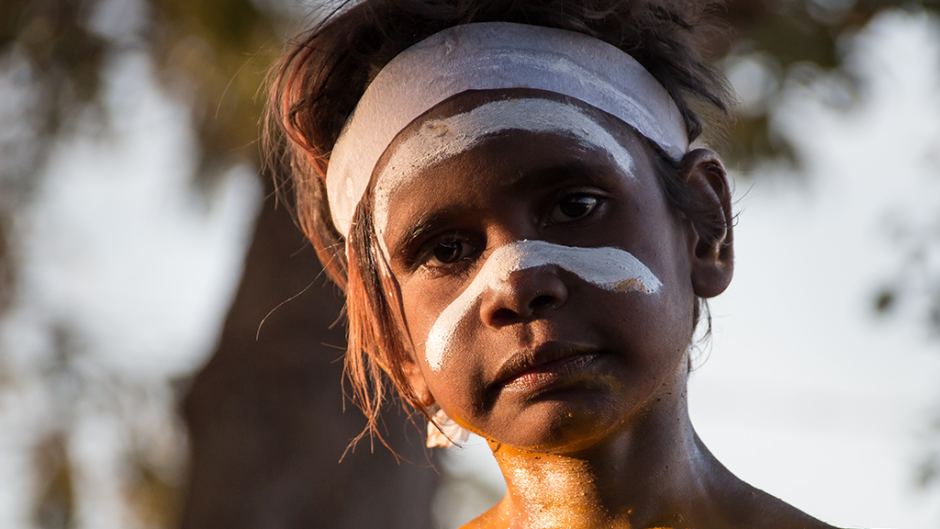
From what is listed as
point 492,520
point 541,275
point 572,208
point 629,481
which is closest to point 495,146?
point 572,208

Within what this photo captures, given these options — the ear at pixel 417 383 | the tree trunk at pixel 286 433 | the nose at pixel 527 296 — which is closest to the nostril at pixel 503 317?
the nose at pixel 527 296

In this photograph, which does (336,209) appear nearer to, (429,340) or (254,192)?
(429,340)

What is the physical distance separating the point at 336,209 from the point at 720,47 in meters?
3.81

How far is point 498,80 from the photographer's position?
9.21 feet

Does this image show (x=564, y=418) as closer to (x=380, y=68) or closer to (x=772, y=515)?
(x=772, y=515)

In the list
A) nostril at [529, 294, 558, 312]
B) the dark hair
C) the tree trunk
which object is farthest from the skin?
the tree trunk

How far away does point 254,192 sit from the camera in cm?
692

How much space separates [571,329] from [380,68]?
2.48 ft

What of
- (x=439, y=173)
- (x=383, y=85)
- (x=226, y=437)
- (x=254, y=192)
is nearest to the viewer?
(x=439, y=173)

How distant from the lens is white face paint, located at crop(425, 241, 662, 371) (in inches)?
102

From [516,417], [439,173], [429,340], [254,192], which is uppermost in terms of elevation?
[254,192]

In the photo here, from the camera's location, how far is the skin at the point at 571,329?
2.55 meters

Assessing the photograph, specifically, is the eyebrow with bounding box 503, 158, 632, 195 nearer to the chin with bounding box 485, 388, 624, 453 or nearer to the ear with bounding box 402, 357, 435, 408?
the chin with bounding box 485, 388, 624, 453

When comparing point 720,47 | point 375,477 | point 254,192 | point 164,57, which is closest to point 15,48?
point 164,57
